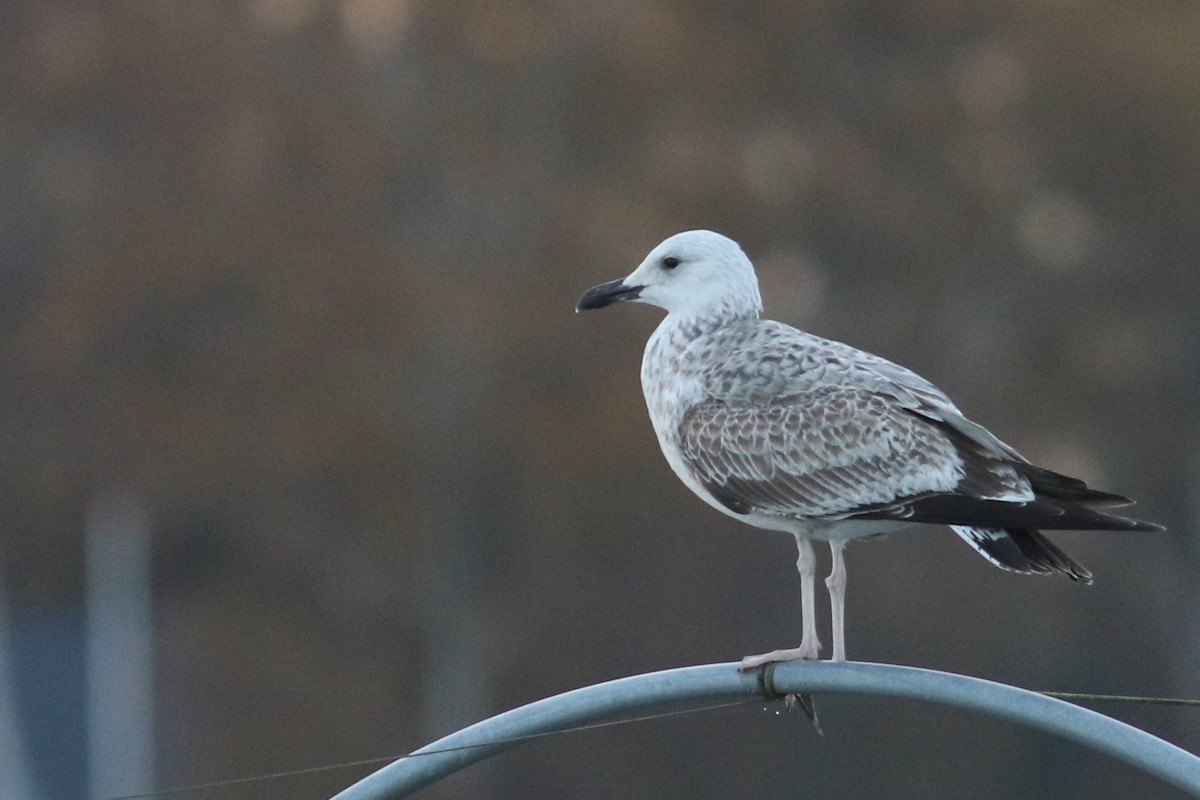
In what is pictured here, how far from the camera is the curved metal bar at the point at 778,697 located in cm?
531

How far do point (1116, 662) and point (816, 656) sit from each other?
1515 centimetres

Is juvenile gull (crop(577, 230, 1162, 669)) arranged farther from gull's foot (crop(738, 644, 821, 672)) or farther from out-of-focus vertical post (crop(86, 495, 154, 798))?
out-of-focus vertical post (crop(86, 495, 154, 798))

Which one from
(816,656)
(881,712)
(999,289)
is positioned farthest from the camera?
(999,289)

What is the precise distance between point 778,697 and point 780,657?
102mm

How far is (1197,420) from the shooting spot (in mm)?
21547

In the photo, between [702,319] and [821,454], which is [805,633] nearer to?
[821,454]

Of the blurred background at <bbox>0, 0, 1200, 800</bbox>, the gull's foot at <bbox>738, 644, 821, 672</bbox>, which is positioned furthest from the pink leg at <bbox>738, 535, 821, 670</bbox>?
the blurred background at <bbox>0, 0, 1200, 800</bbox>

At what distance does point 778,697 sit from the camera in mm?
5953

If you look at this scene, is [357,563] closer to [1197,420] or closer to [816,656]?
[1197,420]

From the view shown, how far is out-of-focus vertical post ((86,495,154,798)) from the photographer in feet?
65.2

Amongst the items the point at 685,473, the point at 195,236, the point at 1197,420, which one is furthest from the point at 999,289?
the point at 685,473

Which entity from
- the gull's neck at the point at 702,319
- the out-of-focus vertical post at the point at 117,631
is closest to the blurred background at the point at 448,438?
the out-of-focus vertical post at the point at 117,631

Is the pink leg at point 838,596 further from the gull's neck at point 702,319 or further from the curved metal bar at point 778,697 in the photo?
the gull's neck at point 702,319

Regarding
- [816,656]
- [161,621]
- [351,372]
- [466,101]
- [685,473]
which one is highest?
[466,101]
